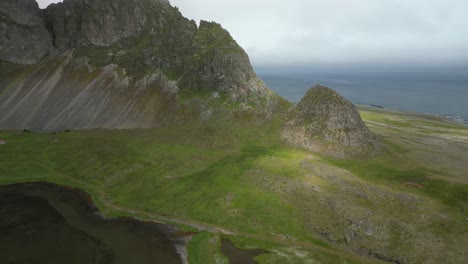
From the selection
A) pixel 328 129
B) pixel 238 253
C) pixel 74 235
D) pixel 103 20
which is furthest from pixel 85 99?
pixel 238 253

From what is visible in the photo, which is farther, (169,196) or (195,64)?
(195,64)

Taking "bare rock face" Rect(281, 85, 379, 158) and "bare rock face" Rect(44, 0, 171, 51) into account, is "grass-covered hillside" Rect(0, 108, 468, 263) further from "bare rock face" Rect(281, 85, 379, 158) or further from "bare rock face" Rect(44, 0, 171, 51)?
"bare rock face" Rect(44, 0, 171, 51)

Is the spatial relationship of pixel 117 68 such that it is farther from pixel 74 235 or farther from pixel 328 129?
pixel 74 235

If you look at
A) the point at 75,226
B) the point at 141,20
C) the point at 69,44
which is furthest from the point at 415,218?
the point at 69,44

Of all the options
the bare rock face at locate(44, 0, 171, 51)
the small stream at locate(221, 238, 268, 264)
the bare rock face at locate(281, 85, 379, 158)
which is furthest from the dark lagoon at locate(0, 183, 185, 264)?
the bare rock face at locate(44, 0, 171, 51)

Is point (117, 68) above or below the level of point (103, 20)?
below

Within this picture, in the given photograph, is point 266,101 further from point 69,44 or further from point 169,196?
point 69,44
